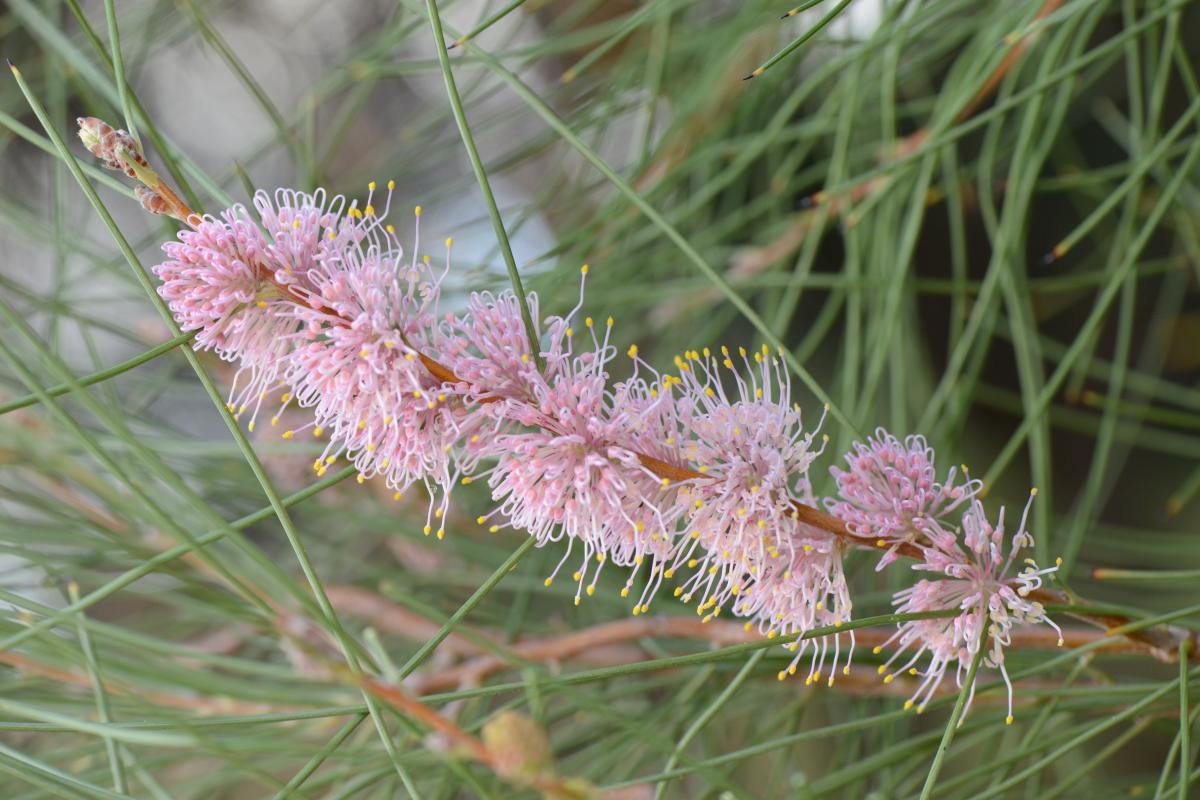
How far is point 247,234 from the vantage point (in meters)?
0.37

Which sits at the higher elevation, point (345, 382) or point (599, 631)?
point (345, 382)

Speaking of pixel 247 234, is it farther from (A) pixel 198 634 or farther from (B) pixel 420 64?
(A) pixel 198 634

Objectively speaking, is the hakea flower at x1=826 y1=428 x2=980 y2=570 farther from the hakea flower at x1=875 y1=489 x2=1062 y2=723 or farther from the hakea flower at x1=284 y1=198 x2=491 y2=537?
the hakea flower at x1=284 y1=198 x2=491 y2=537

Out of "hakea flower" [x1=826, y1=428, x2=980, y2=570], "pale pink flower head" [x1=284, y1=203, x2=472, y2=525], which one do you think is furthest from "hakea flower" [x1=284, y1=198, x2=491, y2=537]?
"hakea flower" [x1=826, y1=428, x2=980, y2=570]

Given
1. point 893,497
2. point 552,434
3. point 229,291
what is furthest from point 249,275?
point 893,497

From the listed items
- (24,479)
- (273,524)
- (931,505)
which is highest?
(24,479)

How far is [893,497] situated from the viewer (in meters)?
0.41

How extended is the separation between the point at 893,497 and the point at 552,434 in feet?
0.42

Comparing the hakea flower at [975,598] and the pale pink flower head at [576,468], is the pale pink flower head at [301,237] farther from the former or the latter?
the hakea flower at [975,598]

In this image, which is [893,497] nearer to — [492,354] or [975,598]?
[975,598]

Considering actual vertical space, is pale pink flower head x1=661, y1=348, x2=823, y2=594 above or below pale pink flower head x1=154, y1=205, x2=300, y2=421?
below

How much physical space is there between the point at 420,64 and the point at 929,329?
0.83 metres

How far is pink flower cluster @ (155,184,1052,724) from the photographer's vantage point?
0.37 m

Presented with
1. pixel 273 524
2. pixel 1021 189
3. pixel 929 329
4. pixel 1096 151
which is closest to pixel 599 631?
pixel 1021 189
